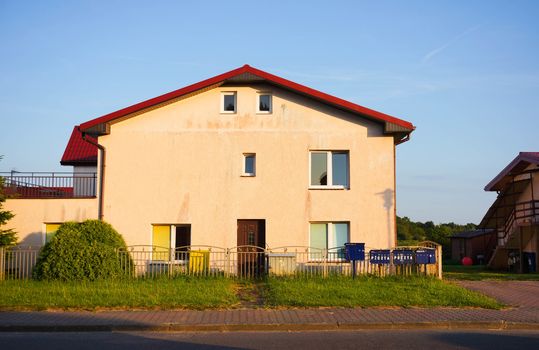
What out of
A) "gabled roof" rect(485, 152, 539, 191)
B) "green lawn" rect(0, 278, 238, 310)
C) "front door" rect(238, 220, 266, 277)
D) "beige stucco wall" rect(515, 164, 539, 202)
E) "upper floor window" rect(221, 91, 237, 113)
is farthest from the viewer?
"beige stucco wall" rect(515, 164, 539, 202)

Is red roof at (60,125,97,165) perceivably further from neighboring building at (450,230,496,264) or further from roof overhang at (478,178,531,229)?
neighboring building at (450,230,496,264)

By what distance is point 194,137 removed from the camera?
66.2ft

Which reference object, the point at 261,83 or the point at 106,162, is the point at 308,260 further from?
the point at 106,162

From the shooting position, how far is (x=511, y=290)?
16625mm

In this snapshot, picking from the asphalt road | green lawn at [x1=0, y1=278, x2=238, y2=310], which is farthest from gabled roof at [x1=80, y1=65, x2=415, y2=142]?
the asphalt road

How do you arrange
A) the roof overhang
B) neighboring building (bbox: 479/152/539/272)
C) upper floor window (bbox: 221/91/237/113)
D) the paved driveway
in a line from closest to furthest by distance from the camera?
1. the paved driveway
2. upper floor window (bbox: 221/91/237/113)
3. neighboring building (bbox: 479/152/539/272)
4. the roof overhang

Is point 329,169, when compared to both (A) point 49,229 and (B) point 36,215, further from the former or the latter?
(B) point 36,215

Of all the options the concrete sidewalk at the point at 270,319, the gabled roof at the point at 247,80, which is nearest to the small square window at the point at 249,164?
the gabled roof at the point at 247,80

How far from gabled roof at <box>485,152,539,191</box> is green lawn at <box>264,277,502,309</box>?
37.6 feet

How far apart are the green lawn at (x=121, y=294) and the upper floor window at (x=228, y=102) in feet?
20.9

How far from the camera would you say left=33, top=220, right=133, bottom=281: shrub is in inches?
652

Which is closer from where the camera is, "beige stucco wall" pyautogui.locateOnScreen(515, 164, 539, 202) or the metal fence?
the metal fence

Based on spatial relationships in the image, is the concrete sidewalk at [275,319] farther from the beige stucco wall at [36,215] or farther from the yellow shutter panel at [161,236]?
the beige stucco wall at [36,215]

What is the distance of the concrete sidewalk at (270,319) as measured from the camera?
11430 millimetres
